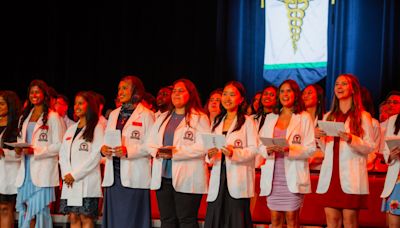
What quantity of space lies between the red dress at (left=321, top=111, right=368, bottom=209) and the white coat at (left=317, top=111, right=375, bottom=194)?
3 centimetres

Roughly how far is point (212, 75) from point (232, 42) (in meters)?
0.61

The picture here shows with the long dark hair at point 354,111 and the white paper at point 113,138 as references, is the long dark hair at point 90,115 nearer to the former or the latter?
the white paper at point 113,138

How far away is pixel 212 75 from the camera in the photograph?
34.0ft

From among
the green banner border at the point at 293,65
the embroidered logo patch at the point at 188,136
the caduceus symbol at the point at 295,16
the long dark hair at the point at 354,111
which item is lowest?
the embroidered logo patch at the point at 188,136

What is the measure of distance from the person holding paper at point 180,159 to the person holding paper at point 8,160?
5.63ft

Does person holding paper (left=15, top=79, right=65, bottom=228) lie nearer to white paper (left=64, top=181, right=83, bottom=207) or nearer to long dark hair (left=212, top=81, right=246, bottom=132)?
white paper (left=64, top=181, right=83, bottom=207)

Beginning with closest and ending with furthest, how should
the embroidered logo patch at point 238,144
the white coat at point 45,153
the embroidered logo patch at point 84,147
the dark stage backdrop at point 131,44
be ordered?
the embroidered logo patch at point 238,144
the embroidered logo patch at point 84,147
the white coat at point 45,153
the dark stage backdrop at point 131,44

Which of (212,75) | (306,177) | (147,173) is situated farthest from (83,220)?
(212,75)

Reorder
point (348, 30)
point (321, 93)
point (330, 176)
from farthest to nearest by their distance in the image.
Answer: point (348, 30) → point (321, 93) → point (330, 176)

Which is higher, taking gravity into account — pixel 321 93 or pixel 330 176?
pixel 321 93

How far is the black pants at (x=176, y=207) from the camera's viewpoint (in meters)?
5.93

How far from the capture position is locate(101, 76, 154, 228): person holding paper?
6188mm

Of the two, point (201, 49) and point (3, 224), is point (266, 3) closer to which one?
point (201, 49)

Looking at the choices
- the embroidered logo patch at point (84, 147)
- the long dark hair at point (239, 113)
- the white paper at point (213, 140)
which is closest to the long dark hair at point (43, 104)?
the embroidered logo patch at point (84, 147)
